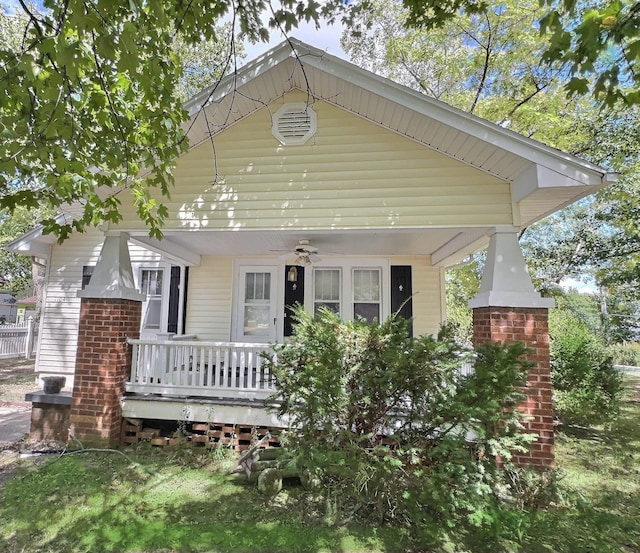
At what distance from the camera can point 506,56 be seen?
33.9 ft

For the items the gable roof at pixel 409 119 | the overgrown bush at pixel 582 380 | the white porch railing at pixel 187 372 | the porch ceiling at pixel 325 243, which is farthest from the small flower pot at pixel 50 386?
the overgrown bush at pixel 582 380

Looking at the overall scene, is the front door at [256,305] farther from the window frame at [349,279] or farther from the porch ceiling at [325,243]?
the window frame at [349,279]

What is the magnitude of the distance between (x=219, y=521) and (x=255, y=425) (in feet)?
5.81

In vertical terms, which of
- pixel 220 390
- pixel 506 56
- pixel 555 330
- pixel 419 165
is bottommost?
pixel 220 390

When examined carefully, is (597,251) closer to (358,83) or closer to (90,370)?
(358,83)

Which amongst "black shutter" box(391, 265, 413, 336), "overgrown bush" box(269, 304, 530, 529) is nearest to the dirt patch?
"overgrown bush" box(269, 304, 530, 529)

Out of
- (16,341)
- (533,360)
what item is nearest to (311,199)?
(533,360)

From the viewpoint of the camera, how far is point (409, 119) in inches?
203

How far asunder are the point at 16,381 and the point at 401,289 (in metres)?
11.7

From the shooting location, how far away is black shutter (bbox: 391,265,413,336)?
314 inches

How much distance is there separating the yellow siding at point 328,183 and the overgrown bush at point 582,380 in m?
4.18

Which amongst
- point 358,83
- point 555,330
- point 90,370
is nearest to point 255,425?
point 90,370

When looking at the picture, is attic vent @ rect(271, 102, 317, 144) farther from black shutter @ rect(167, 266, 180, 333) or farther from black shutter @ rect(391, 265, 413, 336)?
black shutter @ rect(167, 266, 180, 333)

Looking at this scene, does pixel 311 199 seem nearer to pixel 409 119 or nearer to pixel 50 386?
pixel 409 119
